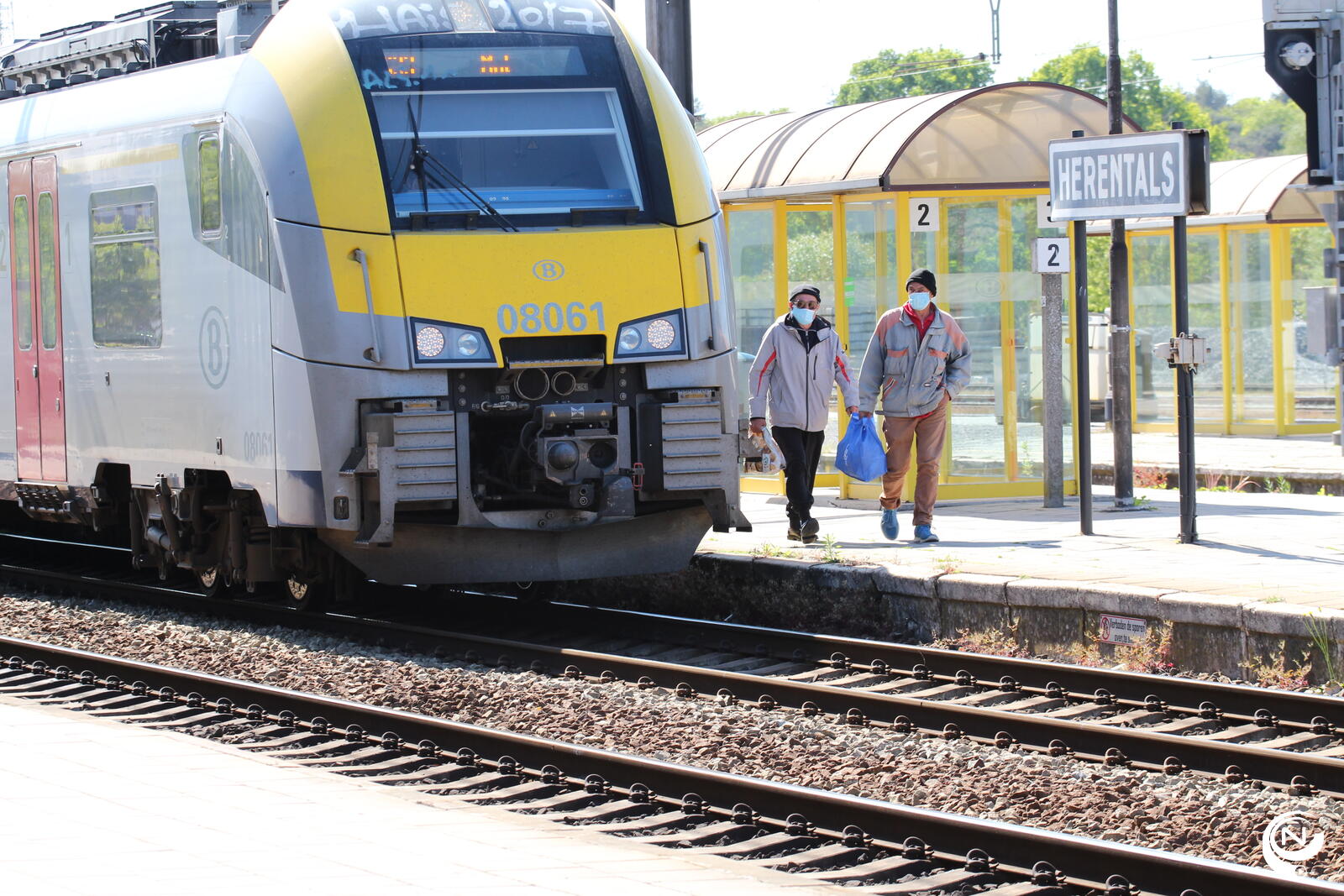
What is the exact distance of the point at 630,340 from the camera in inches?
405

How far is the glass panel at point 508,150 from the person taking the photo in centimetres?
1012

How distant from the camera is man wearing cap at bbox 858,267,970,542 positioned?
12461 millimetres

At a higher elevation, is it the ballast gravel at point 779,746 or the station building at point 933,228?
the station building at point 933,228

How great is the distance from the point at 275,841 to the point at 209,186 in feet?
18.8

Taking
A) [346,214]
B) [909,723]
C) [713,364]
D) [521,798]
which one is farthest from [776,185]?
[521,798]

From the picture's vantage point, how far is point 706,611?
38.7 ft

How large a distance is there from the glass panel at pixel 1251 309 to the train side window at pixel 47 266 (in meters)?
14.9

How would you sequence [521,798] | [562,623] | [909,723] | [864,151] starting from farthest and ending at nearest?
1. [864,151]
2. [562,623]
3. [909,723]
4. [521,798]

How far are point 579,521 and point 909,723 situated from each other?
2883 millimetres

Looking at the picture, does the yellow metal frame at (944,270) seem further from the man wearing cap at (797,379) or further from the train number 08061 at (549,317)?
the train number 08061 at (549,317)

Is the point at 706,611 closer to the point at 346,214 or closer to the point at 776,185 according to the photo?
the point at 346,214

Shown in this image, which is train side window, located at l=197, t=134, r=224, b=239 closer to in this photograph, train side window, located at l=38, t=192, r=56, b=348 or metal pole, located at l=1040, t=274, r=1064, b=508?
train side window, located at l=38, t=192, r=56, b=348

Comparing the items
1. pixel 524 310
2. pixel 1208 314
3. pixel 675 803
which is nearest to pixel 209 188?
pixel 524 310

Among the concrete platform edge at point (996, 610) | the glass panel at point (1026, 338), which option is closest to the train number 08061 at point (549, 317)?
the concrete platform edge at point (996, 610)
